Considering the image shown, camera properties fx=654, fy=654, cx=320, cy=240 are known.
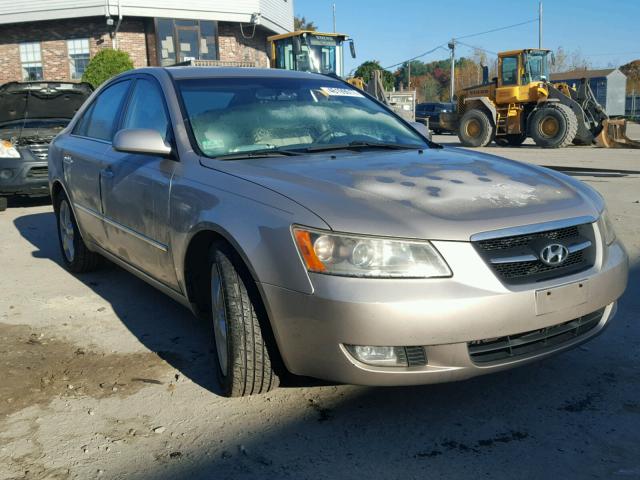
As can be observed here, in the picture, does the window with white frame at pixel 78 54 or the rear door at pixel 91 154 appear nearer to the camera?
the rear door at pixel 91 154

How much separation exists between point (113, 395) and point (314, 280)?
1.33 m

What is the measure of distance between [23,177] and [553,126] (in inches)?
602

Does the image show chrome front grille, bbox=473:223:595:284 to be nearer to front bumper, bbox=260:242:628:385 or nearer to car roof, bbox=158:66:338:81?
front bumper, bbox=260:242:628:385

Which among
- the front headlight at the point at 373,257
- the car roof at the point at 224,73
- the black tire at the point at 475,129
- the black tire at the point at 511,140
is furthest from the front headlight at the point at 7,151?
the black tire at the point at 511,140

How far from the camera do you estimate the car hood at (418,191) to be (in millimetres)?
2471

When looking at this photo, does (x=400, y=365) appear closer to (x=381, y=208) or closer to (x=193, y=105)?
(x=381, y=208)

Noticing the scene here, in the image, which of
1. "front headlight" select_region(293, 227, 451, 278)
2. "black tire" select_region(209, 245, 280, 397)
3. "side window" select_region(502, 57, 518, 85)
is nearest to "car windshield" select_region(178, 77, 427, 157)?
"black tire" select_region(209, 245, 280, 397)

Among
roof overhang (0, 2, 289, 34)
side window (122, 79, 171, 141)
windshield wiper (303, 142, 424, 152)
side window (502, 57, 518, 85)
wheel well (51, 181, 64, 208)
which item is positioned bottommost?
wheel well (51, 181, 64, 208)

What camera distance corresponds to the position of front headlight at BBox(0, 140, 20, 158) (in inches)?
329

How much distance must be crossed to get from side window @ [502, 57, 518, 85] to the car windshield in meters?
17.4

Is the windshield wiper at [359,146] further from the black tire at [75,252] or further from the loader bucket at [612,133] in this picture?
the loader bucket at [612,133]

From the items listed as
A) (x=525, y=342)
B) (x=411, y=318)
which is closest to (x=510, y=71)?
(x=525, y=342)

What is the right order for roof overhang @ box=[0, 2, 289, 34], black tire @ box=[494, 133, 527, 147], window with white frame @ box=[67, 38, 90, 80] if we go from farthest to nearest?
window with white frame @ box=[67, 38, 90, 80]
roof overhang @ box=[0, 2, 289, 34]
black tire @ box=[494, 133, 527, 147]

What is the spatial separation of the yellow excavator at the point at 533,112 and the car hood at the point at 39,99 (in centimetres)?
1384
